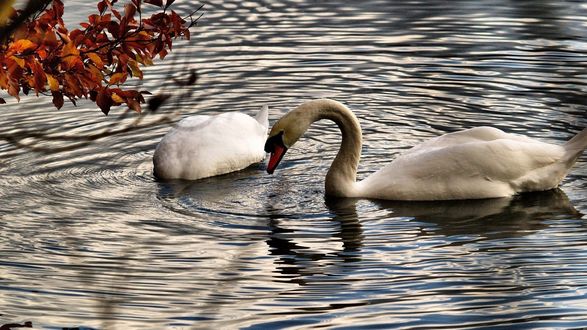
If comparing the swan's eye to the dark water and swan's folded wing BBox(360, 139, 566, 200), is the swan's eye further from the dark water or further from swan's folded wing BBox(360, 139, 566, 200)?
swan's folded wing BBox(360, 139, 566, 200)

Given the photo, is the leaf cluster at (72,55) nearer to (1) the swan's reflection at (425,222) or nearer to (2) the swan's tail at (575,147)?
(1) the swan's reflection at (425,222)

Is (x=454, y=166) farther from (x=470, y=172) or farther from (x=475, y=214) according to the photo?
(x=475, y=214)

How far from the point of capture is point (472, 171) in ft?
36.2

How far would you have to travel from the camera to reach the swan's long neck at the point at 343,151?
442 inches

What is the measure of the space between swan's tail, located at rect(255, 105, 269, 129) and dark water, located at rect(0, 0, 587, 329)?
51 cm

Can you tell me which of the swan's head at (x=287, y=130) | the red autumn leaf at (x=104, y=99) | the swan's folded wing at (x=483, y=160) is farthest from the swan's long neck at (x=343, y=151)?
the red autumn leaf at (x=104, y=99)

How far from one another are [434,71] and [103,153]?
5.13 metres

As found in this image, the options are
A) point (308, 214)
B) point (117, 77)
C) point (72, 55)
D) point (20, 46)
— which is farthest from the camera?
point (308, 214)

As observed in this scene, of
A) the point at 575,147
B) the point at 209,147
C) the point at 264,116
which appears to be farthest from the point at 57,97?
the point at 264,116

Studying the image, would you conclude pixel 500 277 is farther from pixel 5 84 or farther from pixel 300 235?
pixel 5 84

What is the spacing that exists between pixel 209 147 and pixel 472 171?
301cm

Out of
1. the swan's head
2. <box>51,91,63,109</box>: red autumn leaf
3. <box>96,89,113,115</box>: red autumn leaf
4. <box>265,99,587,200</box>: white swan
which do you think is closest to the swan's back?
<box>265,99,587,200</box>: white swan

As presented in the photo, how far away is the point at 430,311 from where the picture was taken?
7.60 m

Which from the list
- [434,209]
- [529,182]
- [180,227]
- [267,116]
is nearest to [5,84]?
[180,227]
